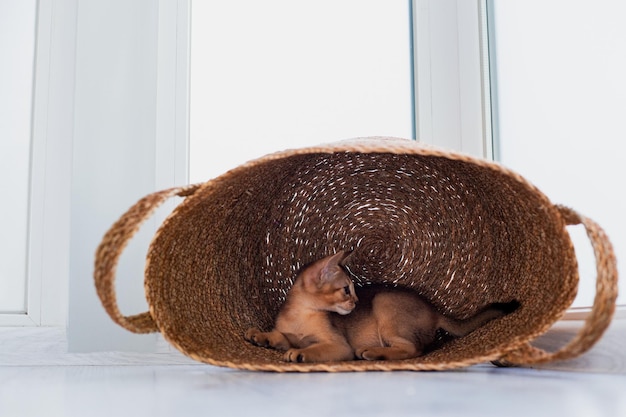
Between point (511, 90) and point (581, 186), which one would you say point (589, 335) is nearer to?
point (581, 186)

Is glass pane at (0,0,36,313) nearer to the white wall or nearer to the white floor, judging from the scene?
the white wall

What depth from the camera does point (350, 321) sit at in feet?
4.91

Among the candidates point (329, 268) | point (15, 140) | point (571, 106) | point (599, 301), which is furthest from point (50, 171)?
point (599, 301)

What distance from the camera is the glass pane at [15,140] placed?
1.71 meters

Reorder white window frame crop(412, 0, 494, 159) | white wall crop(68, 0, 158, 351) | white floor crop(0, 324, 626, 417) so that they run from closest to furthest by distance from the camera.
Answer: white floor crop(0, 324, 626, 417) → white wall crop(68, 0, 158, 351) → white window frame crop(412, 0, 494, 159)

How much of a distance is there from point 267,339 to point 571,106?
72 centimetres

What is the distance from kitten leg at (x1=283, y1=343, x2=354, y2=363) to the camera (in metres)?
1.26

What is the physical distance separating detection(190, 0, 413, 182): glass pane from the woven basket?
392mm

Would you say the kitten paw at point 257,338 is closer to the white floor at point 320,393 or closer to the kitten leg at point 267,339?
the kitten leg at point 267,339

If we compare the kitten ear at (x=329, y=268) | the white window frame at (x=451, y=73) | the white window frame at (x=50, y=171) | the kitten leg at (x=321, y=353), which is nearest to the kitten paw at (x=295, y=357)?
the kitten leg at (x=321, y=353)

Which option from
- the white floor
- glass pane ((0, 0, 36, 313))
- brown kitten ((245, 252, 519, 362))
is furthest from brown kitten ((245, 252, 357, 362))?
glass pane ((0, 0, 36, 313))

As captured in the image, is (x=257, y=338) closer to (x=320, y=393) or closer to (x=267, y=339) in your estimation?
(x=267, y=339)

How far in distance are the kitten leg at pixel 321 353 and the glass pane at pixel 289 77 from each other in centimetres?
65

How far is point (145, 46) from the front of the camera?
5.57ft
